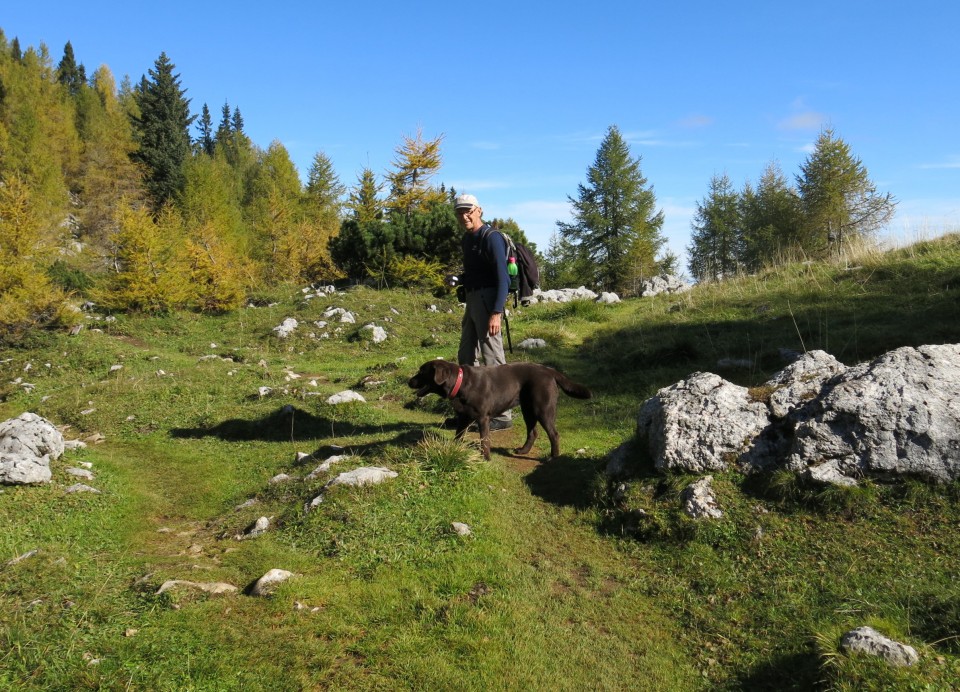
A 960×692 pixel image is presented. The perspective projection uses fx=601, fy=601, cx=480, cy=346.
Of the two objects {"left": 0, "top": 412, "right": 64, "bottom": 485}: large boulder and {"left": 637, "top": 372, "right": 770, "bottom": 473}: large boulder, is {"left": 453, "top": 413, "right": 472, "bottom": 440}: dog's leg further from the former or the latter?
{"left": 0, "top": 412, "right": 64, "bottom": 485}: large boulder

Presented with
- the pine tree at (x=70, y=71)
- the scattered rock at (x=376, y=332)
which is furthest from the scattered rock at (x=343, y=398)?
the pine tree at (x=70, y=71)

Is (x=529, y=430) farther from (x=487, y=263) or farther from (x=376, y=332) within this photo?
(x=376, y=332)

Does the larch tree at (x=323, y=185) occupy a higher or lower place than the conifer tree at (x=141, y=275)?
higher

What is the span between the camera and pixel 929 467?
182 inches

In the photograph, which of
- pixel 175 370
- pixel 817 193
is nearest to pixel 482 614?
pixel 175 370

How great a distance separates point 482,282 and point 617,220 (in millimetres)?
36435

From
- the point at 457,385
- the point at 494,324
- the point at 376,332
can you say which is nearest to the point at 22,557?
the point at 457,385

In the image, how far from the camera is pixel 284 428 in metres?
8.83

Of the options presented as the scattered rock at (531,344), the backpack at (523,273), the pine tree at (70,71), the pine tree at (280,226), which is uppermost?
the pine tree at (70,71)

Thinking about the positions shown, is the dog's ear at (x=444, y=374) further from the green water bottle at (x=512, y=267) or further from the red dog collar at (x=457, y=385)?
the green water bottle at (x=512, y=267)

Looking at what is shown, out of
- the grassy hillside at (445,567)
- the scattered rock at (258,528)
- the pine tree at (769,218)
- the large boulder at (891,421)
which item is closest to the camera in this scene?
the grassy hillside at (445,567)

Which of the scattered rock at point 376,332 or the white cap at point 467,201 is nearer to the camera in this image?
the white cap at point 467,201

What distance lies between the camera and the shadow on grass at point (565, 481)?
589cm

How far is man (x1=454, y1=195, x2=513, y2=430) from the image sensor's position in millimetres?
7352
